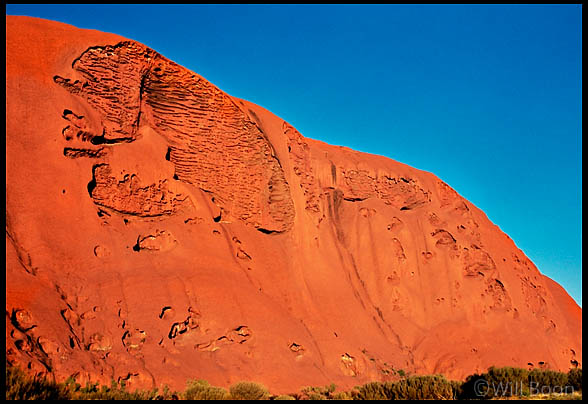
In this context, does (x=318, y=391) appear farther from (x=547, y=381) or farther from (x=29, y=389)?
(x=29, y=389)

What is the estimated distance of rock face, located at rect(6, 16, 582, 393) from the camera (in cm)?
2112

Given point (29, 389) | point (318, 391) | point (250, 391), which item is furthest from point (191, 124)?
point (29, 389)

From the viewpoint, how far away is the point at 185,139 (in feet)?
94.9

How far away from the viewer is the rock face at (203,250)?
832 inches

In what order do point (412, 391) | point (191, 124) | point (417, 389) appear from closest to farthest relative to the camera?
1. point (412, 391)
2. point (417, 389)
3. point (191, 124)

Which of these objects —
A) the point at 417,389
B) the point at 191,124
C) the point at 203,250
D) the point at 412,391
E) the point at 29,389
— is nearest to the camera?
the point at 29,389

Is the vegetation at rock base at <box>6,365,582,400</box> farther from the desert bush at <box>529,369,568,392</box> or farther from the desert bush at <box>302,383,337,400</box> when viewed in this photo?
the desert bush at <box>302,383,337,400</box>

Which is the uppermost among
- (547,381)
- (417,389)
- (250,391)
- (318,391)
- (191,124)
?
(191,124)

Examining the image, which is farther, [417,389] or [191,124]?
[191,124]

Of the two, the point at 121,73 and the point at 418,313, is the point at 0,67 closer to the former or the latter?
the point at 121,73

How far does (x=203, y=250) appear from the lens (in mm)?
26250

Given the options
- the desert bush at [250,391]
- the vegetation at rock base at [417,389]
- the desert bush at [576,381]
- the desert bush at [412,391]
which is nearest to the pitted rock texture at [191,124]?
the vegetation at rock base at [417,389]

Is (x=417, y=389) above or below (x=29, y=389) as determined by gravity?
below

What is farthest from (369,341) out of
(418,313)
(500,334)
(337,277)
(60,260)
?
(60,260)
